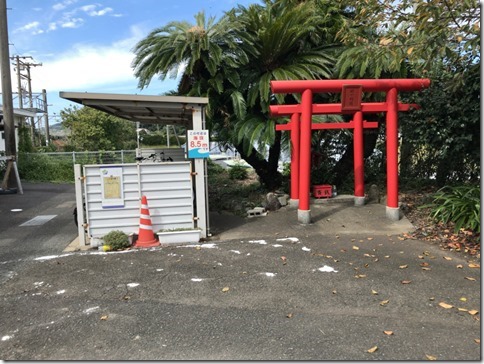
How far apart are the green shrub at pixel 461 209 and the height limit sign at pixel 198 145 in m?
4.29

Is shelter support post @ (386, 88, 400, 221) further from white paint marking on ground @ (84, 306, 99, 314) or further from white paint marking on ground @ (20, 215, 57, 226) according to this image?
white paint marking on ground @ (20, 215, 57, 226)

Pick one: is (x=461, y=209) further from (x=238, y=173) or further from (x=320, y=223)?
(x=238, y=173)

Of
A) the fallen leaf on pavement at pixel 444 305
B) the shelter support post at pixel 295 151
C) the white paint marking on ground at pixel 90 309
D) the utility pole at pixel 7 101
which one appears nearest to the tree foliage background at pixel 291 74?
the shelter support post at pixel 295 151

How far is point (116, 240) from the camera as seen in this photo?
605cm

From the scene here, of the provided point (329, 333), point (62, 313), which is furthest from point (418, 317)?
point (62, 313)

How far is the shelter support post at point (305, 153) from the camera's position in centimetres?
711

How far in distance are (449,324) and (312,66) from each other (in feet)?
22.0

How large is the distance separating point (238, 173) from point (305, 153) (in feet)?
23.6

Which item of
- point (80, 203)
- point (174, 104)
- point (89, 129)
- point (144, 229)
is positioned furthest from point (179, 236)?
point (89, 129)

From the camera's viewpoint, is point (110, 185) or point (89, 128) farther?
point (89, 128)

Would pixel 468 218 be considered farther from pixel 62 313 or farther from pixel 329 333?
pixel 62 313

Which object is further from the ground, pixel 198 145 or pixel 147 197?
pixel 198 145

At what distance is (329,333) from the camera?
10.7 ft

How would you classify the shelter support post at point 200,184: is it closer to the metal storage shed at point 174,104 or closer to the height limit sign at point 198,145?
the metal storage shed at point 174,104
